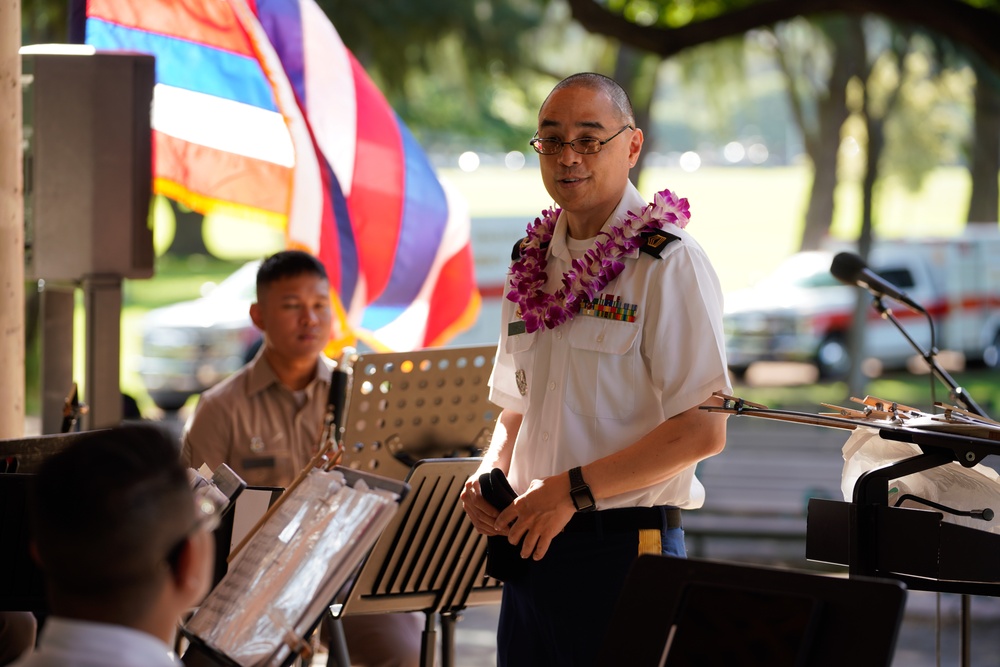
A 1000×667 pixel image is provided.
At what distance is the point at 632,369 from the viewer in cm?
283

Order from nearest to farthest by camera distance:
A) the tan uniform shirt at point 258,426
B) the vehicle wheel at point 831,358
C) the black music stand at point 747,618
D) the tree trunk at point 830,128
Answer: the black music stand at point 747,618 → the tan uniform shirt at point 258,426 → the tree trunk at point 830,128 → the vehicle wheel at point 831,358

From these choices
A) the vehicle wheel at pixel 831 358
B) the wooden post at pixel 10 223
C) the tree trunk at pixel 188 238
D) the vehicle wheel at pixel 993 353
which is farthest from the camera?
the tree trunk at pixel 188 238

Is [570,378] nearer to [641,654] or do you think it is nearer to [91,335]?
[641,654]

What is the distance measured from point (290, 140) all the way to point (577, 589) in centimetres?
325

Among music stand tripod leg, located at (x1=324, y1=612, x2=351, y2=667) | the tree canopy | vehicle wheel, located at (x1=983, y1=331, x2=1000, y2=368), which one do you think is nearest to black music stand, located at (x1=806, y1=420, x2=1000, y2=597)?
music stand tripod leg, located at (x1=324, y1=612, x2=351, y2=667)

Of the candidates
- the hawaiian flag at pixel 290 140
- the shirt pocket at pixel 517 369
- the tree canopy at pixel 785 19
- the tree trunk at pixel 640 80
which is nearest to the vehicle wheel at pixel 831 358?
the tree trunk at pixel 640 80

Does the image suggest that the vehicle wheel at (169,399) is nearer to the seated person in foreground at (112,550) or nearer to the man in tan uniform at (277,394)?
the man in tan uniform at (277,394)

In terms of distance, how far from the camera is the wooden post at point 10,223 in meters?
4.07

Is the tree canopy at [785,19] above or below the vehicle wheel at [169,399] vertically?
above

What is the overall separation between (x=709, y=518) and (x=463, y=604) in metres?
4.72

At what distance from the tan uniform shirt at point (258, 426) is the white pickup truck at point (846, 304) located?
36.0ft

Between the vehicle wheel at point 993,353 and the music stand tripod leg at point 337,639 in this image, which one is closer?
the music stand tripod leg at point 337,639

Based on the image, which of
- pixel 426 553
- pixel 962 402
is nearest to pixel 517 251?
pixel 426 553

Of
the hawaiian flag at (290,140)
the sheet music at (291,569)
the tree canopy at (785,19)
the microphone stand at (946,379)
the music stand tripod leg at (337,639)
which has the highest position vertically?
the tree canopy at (785,19)
